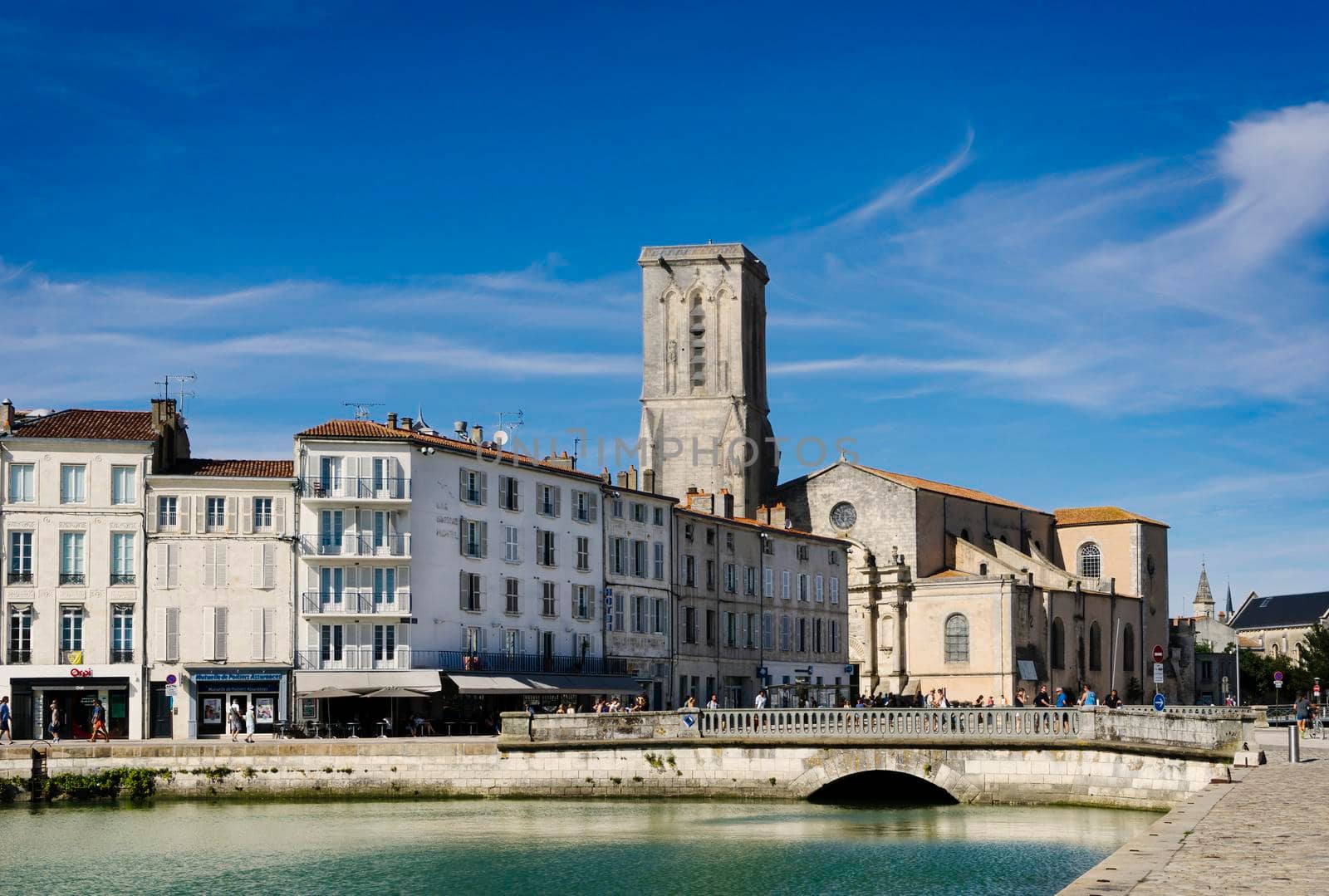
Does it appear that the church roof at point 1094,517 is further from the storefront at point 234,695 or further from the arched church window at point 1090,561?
the storefront at point 234,695

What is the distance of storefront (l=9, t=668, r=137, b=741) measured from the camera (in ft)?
168

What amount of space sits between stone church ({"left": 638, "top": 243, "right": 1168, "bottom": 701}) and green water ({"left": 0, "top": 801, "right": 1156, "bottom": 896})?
46.0m

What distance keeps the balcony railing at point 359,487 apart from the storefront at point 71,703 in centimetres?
787

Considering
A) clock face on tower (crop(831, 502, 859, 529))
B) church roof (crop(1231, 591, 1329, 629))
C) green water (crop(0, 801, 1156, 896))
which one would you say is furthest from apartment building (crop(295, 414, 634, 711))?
church roof (crop(1231, 591, 1329, 629))

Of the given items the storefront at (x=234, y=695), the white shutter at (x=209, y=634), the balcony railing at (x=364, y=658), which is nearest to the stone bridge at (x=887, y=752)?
the balcony railing at (x=364, y=658)

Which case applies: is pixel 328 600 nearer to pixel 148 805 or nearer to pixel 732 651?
pixel 148 805

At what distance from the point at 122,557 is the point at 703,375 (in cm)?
4795

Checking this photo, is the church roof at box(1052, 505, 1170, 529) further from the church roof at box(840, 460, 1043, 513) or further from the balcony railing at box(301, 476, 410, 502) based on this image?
the balcony railing at box(301, 476, 410, 502)

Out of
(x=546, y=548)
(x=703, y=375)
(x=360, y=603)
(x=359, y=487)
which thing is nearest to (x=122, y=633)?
(x=360, y=603)

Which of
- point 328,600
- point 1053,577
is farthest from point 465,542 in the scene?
point 1053,577

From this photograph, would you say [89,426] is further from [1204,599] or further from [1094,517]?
[1204,599]

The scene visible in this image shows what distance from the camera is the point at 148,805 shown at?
4125 centimetres

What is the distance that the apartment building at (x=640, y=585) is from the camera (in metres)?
62.6

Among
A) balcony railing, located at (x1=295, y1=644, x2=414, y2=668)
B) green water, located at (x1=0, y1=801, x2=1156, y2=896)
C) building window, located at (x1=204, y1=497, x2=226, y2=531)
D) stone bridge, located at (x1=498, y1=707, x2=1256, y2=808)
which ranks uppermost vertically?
building window, located at (x1=204, y1=497, x2=226, y2=531)
